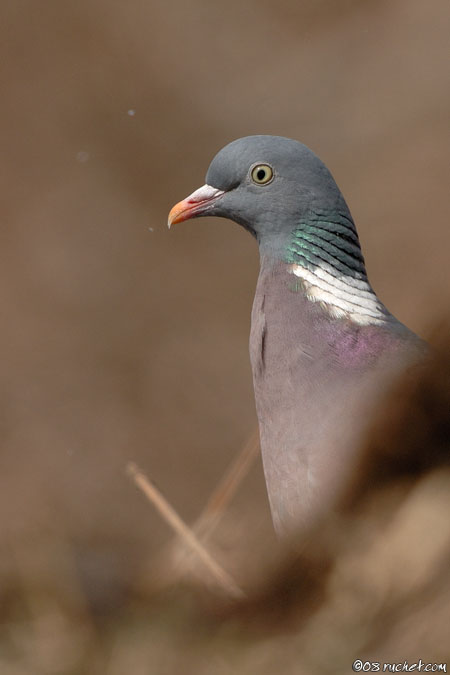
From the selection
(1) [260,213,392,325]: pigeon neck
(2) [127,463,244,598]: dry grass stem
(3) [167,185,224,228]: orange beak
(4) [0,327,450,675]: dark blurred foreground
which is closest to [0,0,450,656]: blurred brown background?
(3) [167,185,224,228]: orange beak

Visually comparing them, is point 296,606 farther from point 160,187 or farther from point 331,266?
point 160,187

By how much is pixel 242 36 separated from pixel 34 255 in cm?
189

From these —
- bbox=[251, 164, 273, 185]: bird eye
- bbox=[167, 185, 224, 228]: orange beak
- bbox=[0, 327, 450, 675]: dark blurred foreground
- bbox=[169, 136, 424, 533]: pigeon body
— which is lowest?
bbox=[0, 327, 450, 675]: dark blurred foreground

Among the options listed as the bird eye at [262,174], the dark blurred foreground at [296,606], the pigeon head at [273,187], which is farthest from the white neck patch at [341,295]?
the dark blurred foreground at [296,606]

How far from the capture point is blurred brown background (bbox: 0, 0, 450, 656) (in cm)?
578

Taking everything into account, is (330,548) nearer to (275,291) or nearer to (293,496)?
(293,496)

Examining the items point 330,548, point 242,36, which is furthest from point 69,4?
point 330,548

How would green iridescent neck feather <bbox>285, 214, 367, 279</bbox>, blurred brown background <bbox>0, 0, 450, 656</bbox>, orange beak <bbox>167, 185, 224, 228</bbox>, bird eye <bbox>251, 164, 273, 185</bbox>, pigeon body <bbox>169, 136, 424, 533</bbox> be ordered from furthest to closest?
blurred brown background <bbox>0, 0, 450, 656</bbox>, orange beak <bbox>167, 185, 224, 228</bbox>, bird eye <bbox>251, 164, 273, 185</bbox>, green iridescent neck feather <bbox>285, 214, 367, 279</bbox>, pigeon body <bbox>169, 136, 424, 533</bbox>

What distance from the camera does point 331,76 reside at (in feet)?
19.5

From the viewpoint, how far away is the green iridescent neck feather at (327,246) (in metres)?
2.26

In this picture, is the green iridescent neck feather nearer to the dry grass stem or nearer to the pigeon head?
the pigeon head

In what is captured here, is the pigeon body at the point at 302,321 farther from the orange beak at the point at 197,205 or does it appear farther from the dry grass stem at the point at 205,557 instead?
the dry grass stem at the point at 205,557

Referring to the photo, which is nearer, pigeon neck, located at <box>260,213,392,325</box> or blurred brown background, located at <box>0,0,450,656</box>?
pigeon neck, located at <box>260,213,392,325</box>

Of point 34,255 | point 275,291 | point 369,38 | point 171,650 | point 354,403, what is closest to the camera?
point 171,650
